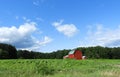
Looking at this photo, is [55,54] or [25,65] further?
[55,54]

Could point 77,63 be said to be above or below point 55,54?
below

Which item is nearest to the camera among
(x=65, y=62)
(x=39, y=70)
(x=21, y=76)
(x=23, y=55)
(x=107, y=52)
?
(x=21, y=76)

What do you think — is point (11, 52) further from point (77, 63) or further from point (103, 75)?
point (103, 75)

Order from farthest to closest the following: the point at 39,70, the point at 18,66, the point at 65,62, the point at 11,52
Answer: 1. the point at 11,52
2. the point at 65,62
3. the point at 18,66
4. the point at 39,70

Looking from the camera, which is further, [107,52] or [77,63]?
[107,52]

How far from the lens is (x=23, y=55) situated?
86875mm

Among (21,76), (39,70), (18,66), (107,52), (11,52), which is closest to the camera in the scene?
(21,76)

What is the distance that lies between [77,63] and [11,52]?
48645mm

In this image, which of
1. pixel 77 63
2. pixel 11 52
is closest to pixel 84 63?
pixel 77 63

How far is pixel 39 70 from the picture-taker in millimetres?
21422

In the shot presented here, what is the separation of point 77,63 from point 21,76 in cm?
1860

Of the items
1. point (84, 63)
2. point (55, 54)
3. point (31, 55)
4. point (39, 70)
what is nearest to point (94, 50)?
point (55, 54)

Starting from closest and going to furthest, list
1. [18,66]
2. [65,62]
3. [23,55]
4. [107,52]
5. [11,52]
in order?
1. [18,66]
2. [65,62]
3. [11,52]
4. [23,55]
5. [107,52]

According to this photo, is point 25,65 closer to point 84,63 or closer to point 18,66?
point 18,66
